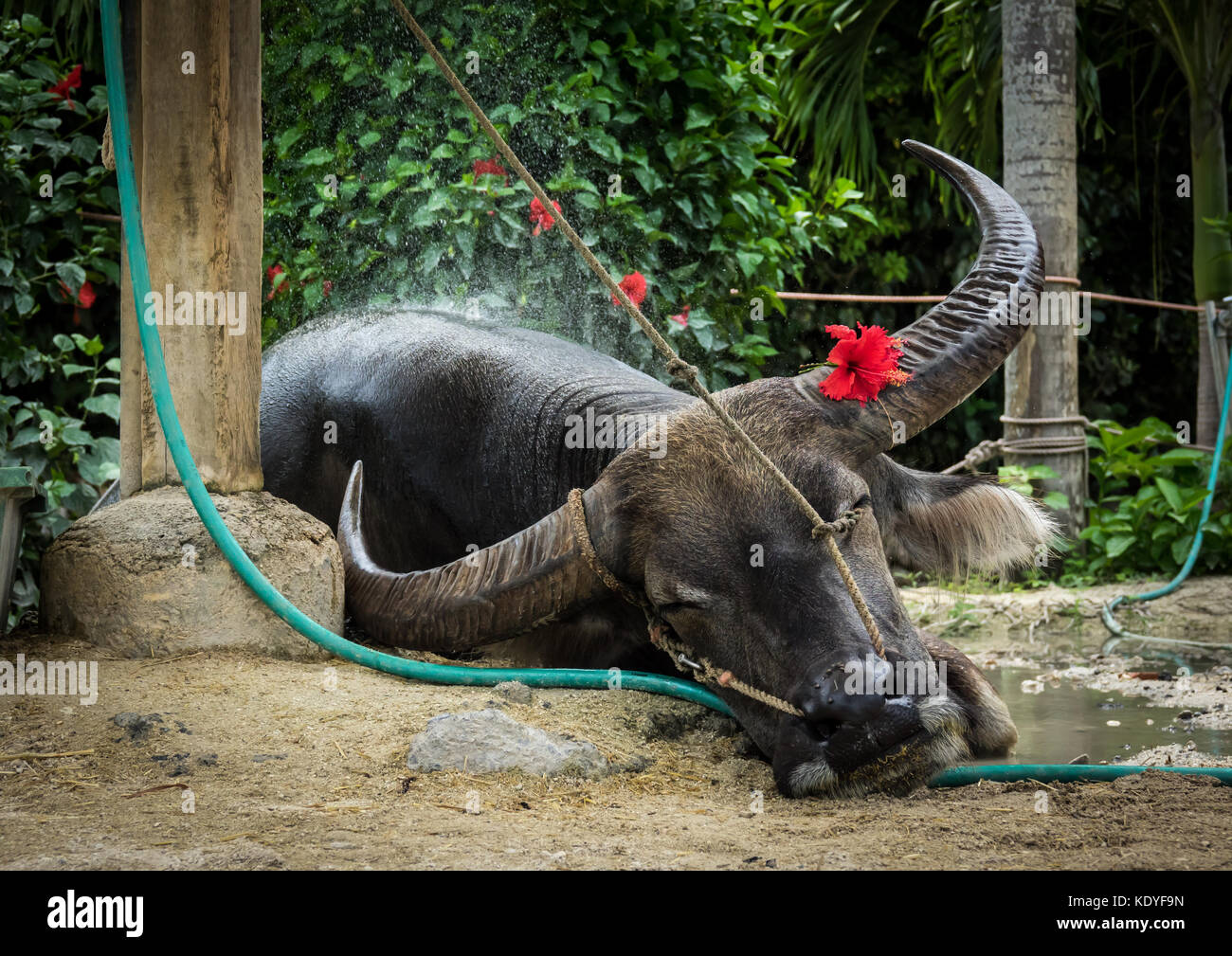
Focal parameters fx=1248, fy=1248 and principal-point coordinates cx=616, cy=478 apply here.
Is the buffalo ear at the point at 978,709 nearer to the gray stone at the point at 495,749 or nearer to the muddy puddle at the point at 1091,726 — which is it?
the muddy puddle at the point at 1091,726

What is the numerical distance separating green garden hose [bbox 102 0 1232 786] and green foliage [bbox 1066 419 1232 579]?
4.26 m

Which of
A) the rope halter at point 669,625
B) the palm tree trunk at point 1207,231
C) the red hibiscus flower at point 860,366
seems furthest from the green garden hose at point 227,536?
the palm tree trunk at point 1207,231

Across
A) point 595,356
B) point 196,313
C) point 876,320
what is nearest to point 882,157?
point 876,320

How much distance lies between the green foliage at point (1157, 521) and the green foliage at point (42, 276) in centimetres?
522

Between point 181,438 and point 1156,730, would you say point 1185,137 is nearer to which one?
point 1156,730

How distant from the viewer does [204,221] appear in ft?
11.4

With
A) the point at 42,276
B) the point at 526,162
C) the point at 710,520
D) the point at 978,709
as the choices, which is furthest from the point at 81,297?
the point at 978,709

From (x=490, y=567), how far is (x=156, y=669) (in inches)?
34.2

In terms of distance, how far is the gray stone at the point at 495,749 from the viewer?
270 centimetres

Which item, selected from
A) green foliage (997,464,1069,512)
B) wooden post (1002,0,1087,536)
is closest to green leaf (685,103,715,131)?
wooden post (1002,0,1087,536)

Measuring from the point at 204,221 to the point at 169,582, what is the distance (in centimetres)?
102

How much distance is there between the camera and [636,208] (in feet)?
18.7

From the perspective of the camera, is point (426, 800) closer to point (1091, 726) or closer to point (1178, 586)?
point (1091, 726)

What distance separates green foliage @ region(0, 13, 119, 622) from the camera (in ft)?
17.0
